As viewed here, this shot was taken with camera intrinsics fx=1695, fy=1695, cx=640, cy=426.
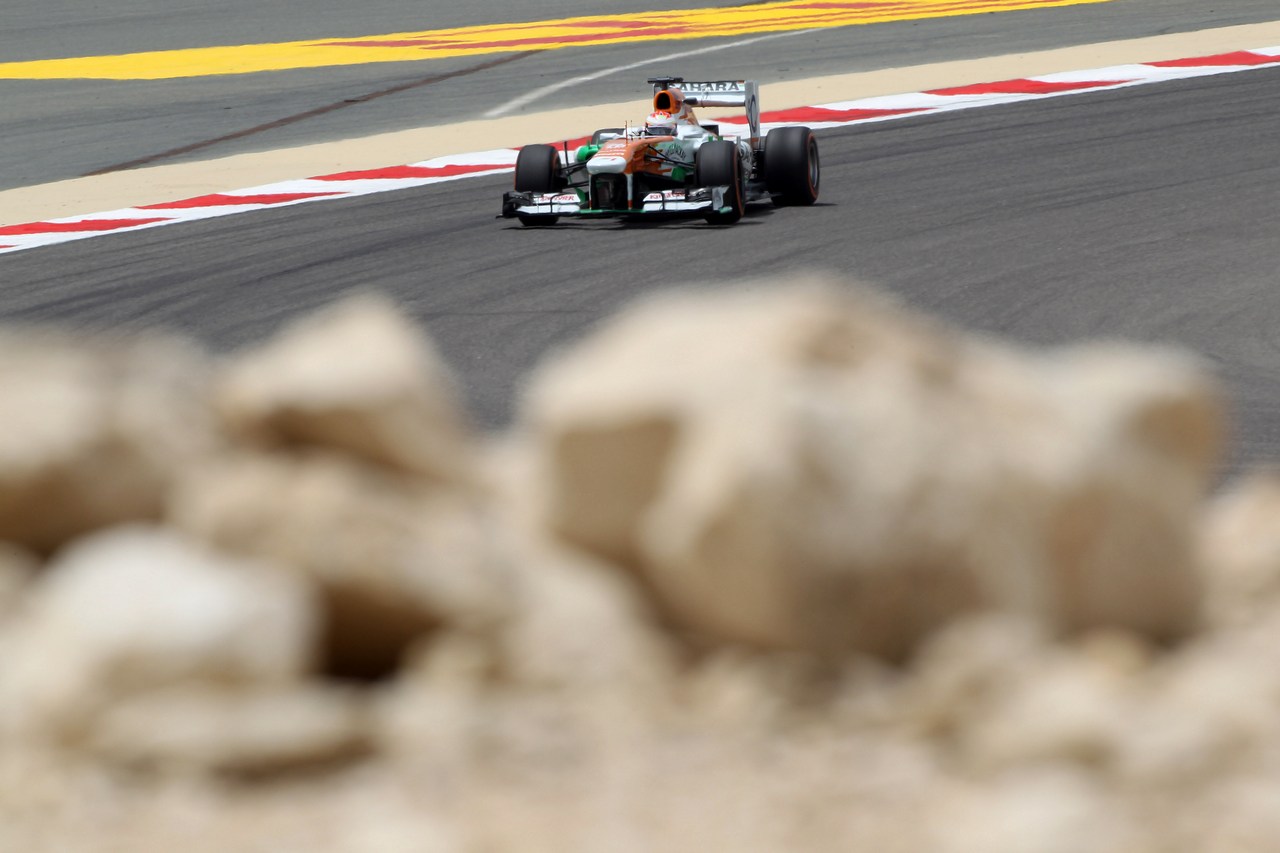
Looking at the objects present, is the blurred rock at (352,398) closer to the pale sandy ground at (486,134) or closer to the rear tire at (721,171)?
the rear tire at (721,171)

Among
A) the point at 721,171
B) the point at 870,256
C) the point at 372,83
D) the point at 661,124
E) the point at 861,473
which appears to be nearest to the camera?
the point at 861,473

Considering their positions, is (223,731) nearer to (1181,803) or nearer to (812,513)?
(812,513)

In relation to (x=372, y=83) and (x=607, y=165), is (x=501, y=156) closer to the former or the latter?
(x=607, y=165)

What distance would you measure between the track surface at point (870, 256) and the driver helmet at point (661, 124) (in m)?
0.82

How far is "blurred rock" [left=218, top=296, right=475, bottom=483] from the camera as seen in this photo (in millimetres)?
3217

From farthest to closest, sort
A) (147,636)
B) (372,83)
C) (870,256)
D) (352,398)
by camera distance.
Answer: (372,83) → (870,256) → (352,398) → (147,636)

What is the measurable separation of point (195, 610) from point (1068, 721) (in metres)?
1.41

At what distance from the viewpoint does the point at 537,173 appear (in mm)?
12727

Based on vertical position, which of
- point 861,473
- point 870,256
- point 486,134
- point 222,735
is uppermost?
point 861,473

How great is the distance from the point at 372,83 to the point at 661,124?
10.8 metres

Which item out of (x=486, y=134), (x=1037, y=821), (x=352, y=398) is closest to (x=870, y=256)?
(x=486, y=134)

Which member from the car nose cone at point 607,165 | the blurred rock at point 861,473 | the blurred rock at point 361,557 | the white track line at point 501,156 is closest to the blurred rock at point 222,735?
the blurred rock at point 361,557

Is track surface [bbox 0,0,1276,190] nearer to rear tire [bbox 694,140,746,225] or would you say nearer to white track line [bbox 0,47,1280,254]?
white track line [bbox 0,47,1280,254]

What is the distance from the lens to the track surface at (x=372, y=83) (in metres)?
18.4
